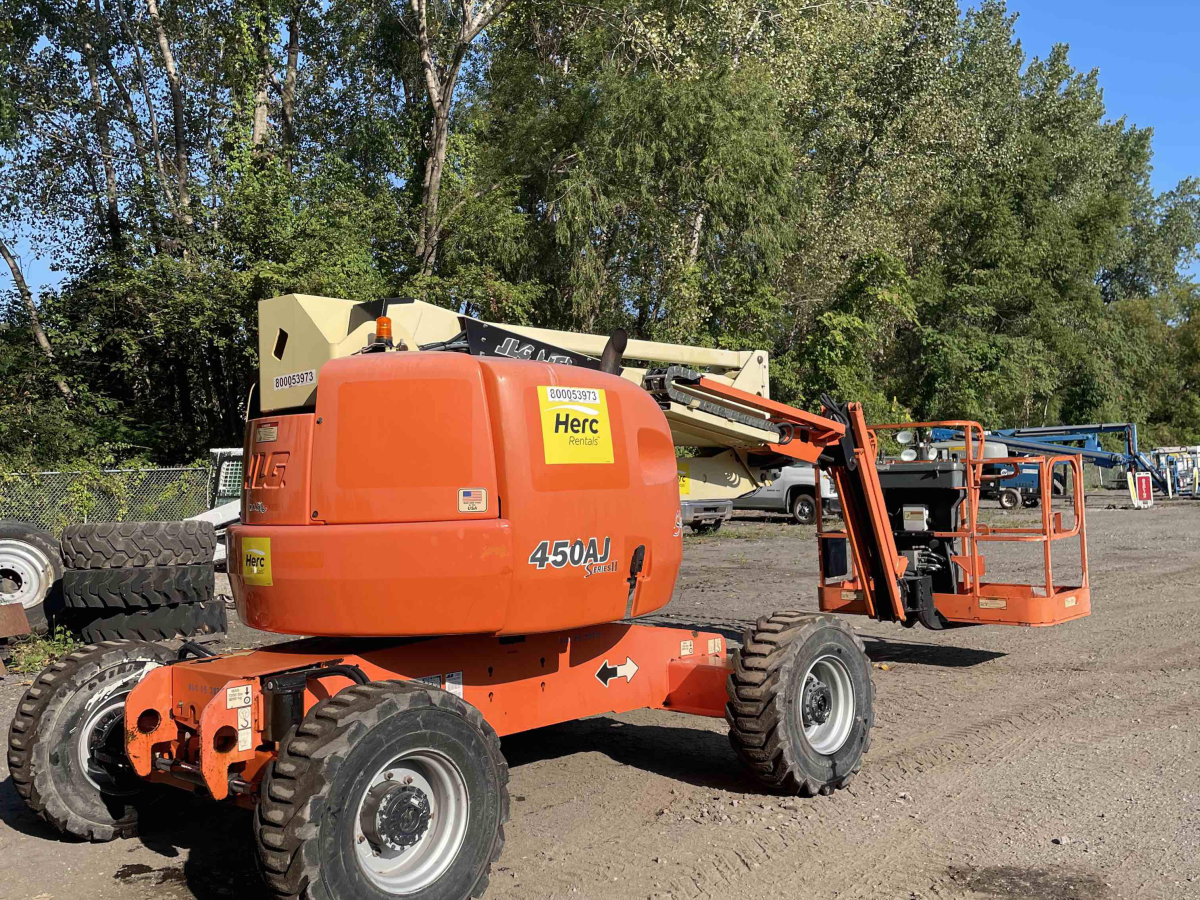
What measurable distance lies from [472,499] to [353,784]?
1.47 m

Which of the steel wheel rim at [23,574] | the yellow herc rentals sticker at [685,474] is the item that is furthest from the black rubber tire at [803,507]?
the yellow herc rentals sticker at [685,474]

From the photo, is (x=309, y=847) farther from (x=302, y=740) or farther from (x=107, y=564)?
(x=107, y=564)

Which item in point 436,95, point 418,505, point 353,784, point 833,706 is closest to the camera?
point 353,784

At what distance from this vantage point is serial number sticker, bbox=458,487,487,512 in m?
5.41

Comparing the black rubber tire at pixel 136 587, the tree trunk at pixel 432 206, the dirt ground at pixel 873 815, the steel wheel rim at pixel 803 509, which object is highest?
the tree trunk at pixel 432 206

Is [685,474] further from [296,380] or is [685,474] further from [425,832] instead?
[425,832]

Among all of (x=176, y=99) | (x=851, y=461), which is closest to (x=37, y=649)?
(x=851, y=461)

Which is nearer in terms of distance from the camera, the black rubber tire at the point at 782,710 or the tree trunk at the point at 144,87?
the black rubber tire at the point at 782,710

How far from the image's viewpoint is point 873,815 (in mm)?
6281

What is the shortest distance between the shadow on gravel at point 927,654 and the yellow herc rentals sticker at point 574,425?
602cm

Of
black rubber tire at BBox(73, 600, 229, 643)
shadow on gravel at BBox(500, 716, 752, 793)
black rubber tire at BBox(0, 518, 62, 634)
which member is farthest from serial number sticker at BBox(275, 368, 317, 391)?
black rubber tire at BBox(0, 518, 62, 634)

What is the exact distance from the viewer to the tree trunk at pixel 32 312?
75.6ft

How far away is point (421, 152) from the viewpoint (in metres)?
28.1

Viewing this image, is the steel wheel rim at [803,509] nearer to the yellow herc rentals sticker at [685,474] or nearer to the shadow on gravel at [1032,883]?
the yellow herc rentals sticker at [685,474]
